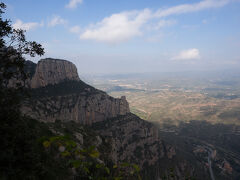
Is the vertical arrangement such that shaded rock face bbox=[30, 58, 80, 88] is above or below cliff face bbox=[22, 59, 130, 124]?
above

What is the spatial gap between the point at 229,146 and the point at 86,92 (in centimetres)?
15428

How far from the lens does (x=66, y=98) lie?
92.5m

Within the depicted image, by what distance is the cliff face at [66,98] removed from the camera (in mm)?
81200

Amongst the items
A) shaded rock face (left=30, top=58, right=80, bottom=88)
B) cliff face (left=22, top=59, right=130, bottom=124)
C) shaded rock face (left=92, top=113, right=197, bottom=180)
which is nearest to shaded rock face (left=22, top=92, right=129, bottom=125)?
cliff face (left=22, top=59, right=130, bottom=124)

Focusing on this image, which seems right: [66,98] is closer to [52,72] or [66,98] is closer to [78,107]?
[78,107]

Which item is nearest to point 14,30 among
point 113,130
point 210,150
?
point 113,130

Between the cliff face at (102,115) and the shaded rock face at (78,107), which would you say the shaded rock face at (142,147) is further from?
the shaded rock face at (78,107)

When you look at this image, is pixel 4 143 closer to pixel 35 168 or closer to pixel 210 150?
pixel 35 168

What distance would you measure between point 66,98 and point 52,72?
2378 centimetres

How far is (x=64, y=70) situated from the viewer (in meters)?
113

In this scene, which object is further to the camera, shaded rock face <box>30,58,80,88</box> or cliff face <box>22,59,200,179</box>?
shaded rock face <box>30,58,80,88</box>

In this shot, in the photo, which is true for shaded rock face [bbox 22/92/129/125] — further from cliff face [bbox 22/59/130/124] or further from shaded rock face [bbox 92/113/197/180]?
shaded rock face [bbox 92/113/197/180]

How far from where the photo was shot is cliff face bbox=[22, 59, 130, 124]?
8120cm

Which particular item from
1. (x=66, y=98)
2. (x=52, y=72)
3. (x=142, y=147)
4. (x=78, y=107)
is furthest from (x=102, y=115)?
(x=52, y=72)
